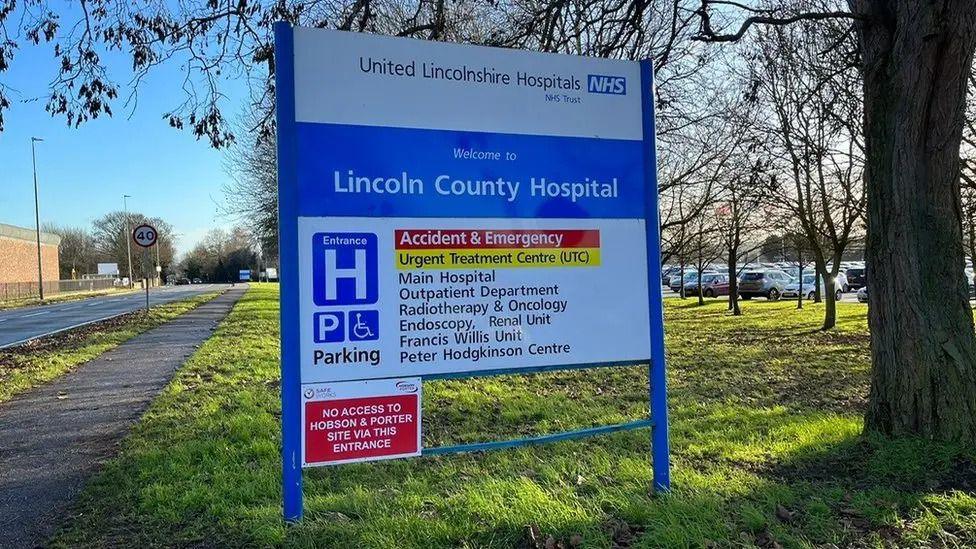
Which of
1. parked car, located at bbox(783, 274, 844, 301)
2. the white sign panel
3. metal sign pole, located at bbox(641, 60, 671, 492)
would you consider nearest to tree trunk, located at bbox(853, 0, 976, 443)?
metal sign pole, located at bbox(641, 60, 671, 492)

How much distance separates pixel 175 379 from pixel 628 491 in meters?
6.81

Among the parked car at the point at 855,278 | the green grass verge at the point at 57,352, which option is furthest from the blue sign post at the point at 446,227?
the parked car at the point at 855,278

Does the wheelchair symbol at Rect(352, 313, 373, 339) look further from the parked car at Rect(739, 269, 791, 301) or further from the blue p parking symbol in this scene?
the parked car at Rect(739, 269, 791, 301)

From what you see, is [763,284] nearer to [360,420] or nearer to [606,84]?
[606,84]

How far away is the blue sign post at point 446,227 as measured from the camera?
131 inches

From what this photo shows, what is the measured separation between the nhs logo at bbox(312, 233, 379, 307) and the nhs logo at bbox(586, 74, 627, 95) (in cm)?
159

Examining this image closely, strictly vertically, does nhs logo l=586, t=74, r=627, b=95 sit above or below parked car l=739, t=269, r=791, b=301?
above

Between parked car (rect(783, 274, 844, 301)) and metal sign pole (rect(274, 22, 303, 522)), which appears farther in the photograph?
parked car (rect(783, 274, 844, 301))

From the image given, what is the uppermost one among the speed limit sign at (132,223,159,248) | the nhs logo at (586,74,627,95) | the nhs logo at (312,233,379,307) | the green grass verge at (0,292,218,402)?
the speed limit sign at (132,223,159,248)

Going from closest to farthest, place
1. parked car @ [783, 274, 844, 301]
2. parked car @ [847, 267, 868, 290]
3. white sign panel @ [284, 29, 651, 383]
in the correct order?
white sign panel @ [284, 29, 651, 383] → parked car @ [783, 274, 844, 301] → parked car @ [847, 267, 868, 290]

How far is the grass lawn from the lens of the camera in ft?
10.7

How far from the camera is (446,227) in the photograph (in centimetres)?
356

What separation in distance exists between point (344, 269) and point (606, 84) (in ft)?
6.26

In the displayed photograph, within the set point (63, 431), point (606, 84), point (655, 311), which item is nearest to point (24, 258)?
point (63, 431)
